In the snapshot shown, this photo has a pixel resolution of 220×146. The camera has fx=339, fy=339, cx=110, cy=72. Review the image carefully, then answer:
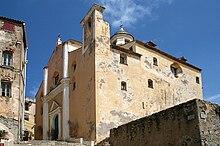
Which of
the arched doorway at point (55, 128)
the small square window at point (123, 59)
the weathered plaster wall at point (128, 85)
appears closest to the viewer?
the weathered plaster wall at point (128, 85)

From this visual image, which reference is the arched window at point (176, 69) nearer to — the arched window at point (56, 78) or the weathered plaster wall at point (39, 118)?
the arched window at point (56, 78)

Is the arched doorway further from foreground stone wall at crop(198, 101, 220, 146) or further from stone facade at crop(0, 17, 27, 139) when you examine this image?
foreground stone wall at crop(198, 101, 220, 146)

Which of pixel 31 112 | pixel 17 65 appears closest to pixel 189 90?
pixel 17 65

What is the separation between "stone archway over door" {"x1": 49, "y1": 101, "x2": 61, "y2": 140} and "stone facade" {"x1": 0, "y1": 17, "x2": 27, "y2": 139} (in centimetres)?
815

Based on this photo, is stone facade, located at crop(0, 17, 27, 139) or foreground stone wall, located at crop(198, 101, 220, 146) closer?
foreground stone wall, located at crop(198, 101, 220, 146)

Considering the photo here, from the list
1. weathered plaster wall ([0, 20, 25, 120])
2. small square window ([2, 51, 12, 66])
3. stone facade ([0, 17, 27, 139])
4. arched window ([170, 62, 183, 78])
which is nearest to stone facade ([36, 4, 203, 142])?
arched window ([170, 62, 183, 78])

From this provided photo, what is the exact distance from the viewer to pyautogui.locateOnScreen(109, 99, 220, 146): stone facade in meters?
16.6

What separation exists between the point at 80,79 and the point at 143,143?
12.4 m

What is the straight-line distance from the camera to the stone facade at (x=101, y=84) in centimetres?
2837

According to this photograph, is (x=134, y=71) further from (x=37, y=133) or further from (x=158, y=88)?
(x=37, y=133)

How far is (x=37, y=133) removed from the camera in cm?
3928

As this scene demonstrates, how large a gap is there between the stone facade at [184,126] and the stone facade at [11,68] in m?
9.94

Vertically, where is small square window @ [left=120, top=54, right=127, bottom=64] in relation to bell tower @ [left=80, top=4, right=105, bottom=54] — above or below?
below

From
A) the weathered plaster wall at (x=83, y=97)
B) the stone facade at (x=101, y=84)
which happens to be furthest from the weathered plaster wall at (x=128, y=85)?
the weathered plaster wall at (x=83, y=97)
